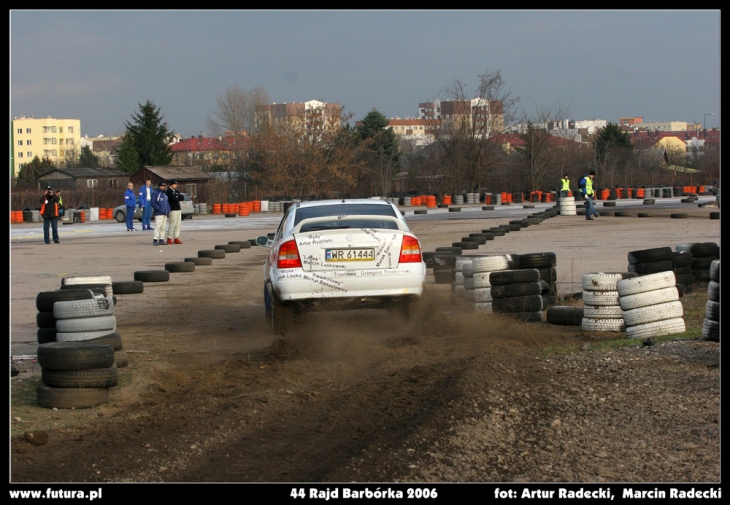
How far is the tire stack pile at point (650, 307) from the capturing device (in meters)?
8.32

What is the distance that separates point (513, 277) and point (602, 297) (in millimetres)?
1272

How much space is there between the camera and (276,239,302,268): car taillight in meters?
9.02

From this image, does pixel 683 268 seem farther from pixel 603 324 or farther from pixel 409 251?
pixel 409 251

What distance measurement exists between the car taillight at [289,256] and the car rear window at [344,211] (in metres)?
0.72

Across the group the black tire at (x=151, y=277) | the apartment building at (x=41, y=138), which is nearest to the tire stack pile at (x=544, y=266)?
the black tire at (x=151, y=277)

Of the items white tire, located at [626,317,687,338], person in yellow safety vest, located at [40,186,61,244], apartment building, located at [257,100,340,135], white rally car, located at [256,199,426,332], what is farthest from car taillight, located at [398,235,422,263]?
apartment building, located at [257,100,340,135]

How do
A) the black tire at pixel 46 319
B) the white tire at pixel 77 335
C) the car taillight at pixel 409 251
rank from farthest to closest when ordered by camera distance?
the car taillight at pixel 409 251 → the black tire at pixel 46 319 → the white tire at pixel 77 335

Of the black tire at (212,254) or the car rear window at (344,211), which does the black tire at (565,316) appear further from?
the black tire at (212,254)

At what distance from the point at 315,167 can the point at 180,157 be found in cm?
5819

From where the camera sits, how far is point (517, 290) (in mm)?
9922

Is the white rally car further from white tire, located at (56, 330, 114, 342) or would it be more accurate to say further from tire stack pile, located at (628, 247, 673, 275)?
tire stack pile, located at (628, 247, 673, 275)

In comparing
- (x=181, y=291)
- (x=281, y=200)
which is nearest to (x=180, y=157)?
(x=281, y=200)

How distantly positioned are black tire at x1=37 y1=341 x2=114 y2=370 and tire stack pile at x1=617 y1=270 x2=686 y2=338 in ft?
16.2

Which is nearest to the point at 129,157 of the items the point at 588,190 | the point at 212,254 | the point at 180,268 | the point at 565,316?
the point at 588,190
